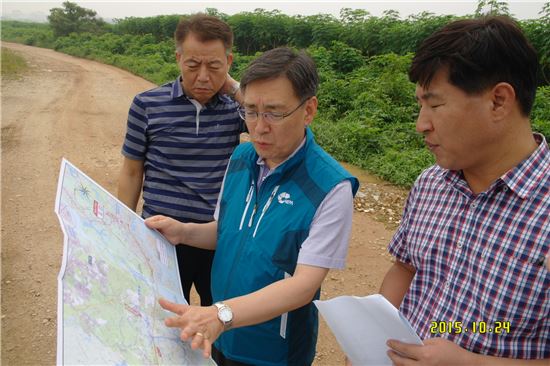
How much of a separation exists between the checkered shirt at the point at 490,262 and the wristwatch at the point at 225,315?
62 centimetres

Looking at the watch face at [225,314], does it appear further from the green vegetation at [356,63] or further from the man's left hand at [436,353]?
the green vegetation at [356,63]

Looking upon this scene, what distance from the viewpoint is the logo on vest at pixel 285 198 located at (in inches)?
60.5

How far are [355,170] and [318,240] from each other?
560 cm

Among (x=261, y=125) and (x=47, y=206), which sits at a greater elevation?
(x=261, y=125)

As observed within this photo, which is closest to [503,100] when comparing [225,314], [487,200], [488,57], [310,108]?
[488,57]

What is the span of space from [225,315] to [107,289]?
0.99 ft

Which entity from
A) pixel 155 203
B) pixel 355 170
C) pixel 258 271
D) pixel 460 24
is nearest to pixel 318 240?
pixel 258 271

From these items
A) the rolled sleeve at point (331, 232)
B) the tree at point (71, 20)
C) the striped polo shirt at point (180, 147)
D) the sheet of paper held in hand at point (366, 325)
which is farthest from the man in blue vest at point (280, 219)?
the tree at point (71, 20)

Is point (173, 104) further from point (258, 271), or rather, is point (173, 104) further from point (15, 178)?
point (15, 178)

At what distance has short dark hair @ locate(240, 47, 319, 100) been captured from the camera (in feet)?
4.83

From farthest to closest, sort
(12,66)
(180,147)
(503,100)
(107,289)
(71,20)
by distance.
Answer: (71,20) → (12,66) → (180,147) → (503,100) → (107,289)

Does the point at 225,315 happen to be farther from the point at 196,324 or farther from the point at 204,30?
the point at 204,30

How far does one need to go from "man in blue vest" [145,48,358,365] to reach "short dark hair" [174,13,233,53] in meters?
0.74

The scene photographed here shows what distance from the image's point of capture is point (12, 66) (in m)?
15.7
